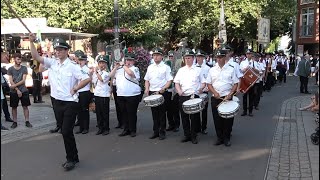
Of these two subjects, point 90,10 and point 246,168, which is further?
point 90,10

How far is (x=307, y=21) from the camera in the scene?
43844 millimetres

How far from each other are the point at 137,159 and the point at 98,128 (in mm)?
3101

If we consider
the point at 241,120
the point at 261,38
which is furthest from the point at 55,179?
the point at 261,38

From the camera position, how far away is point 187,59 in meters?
8.52

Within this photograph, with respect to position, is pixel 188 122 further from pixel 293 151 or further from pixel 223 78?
pixel 293 151

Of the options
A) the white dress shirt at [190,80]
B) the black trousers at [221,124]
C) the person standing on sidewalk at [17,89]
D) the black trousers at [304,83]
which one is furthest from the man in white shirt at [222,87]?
the black trousers at [304,83]

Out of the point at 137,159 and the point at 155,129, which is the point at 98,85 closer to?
the point at 155,129

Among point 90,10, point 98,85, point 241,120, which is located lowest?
point 241,120

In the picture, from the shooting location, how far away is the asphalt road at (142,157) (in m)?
6.30

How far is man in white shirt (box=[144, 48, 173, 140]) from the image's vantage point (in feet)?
29.3

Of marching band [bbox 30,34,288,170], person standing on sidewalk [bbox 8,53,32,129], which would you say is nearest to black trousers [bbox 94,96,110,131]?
marching band [bbox 30,34,288,170]

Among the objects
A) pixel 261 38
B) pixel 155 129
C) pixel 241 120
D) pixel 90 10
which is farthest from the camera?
pixel 261 38

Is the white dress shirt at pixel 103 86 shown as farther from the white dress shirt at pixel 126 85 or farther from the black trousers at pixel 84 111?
the white dress shirt at pixel 126 85

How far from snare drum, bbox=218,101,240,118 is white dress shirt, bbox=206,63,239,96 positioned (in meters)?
0.31
